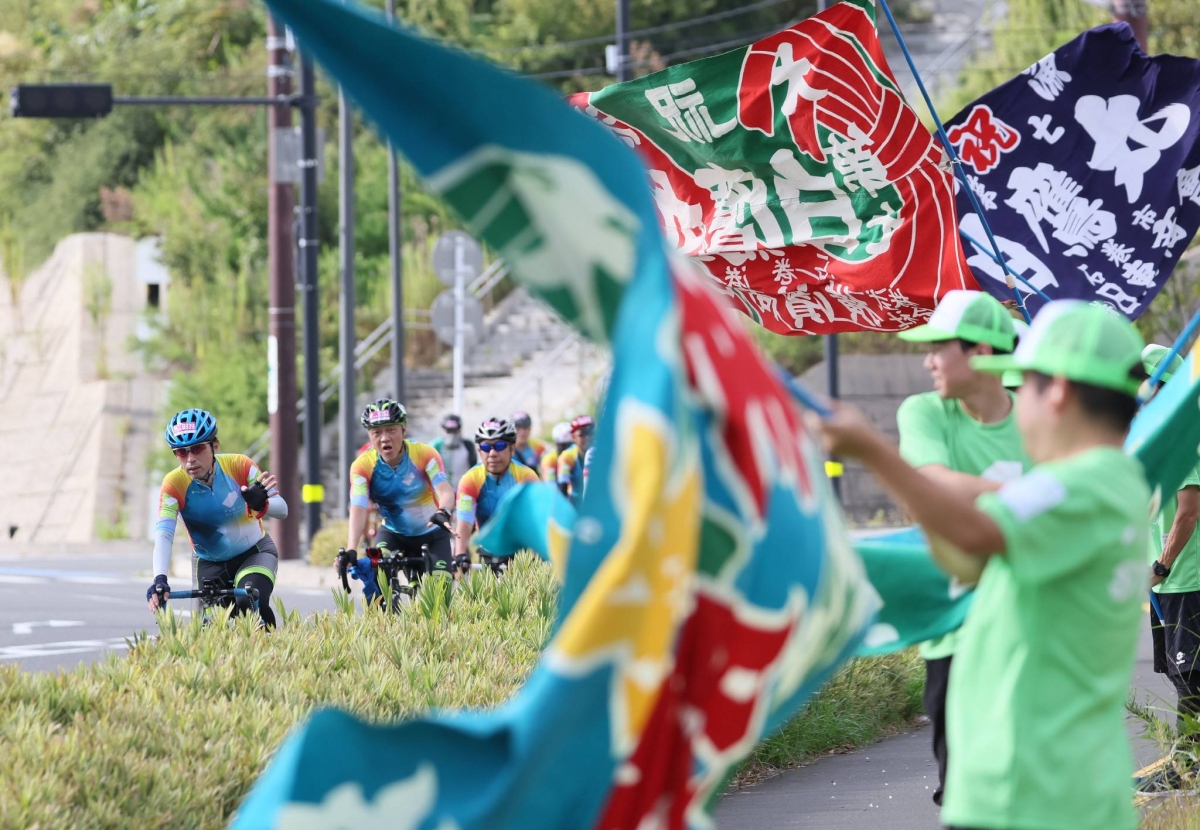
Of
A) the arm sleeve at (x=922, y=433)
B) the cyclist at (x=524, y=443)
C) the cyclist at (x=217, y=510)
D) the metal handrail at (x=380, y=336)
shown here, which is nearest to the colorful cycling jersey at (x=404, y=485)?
the cyclist at (x=217, y=510)

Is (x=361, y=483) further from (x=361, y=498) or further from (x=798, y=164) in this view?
(x=798, y=164)

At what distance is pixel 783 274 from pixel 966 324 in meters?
4.16

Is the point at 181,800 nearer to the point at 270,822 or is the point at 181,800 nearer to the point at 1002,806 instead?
the point at 270,822

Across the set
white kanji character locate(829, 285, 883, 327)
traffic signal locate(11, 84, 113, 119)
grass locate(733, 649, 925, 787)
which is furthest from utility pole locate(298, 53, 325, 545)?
white kanji character locate(829, 285, 883, 327)

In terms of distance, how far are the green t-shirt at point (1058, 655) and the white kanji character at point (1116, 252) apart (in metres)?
5.80

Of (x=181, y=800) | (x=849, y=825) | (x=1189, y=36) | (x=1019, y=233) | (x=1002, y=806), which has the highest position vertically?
(x=1189, y=36)

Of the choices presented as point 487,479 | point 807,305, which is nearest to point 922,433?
point 807,305

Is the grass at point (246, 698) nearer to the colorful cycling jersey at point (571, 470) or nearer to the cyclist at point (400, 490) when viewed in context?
the cyclist at point (400, 490)

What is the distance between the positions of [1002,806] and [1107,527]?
0.65 metres

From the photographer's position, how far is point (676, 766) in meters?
3.67

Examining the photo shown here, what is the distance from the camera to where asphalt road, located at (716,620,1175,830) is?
8.19 meters

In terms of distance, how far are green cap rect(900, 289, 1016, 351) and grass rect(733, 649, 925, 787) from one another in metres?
4.29

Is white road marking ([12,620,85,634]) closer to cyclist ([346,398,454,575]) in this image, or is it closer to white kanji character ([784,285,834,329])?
cyclist ([346,398,454,575])

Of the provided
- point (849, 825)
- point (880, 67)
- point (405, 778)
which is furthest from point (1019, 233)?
point (405, 778)
